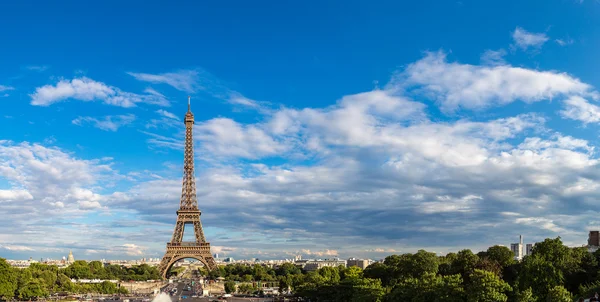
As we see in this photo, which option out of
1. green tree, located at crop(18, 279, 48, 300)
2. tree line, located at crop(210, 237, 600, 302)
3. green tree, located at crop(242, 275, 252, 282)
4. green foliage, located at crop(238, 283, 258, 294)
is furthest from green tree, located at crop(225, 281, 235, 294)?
green tree, located at crop(18, 279, 48, 300)

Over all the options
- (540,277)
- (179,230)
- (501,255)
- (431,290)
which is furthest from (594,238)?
(179,230)

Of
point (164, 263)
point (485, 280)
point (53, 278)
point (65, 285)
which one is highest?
point (485, 280)

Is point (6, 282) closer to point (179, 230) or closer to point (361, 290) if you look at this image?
point (179, 230)

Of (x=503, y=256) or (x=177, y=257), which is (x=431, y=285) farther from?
(x=177, y=257)

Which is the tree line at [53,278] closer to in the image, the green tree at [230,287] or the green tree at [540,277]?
the green tree at [230,287]

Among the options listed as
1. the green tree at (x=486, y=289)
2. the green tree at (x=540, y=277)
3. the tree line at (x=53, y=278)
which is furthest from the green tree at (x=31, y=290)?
the green tree at (x=540, y=277)

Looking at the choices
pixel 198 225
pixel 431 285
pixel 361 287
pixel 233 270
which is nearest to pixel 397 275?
pixel 361 287
